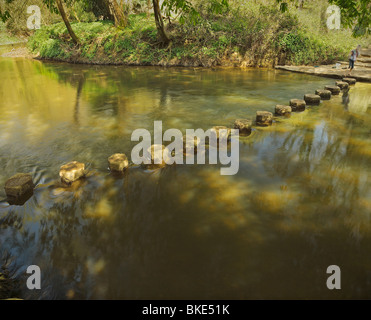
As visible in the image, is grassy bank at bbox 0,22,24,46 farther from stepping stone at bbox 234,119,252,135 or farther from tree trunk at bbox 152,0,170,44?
stepping stone at bbox 234,119,252,135

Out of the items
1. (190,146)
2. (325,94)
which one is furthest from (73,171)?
(325,94)

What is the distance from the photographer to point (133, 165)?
5.01 m

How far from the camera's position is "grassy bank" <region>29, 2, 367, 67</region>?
15805mm

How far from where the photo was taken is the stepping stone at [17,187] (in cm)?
394

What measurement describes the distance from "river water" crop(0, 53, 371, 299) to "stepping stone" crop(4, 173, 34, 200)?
0.16 m

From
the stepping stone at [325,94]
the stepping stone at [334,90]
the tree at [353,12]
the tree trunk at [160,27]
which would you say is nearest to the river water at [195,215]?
the stepping stone at [325,94]

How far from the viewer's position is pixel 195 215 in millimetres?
3602

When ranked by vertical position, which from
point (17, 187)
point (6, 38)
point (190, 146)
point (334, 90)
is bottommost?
point (17, 187)

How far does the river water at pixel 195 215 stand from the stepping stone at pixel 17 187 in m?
0.16

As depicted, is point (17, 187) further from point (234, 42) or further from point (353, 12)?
point (234, 42)

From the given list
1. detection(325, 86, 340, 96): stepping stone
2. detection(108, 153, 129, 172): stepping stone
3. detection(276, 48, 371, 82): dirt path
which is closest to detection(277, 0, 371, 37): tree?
detection(325, 86, 340, 96): stepping stone

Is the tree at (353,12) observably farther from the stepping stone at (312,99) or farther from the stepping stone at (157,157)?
the stepping stone at (157,157)

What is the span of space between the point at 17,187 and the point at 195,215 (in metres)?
2.66

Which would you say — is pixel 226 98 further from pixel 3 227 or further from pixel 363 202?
pixel 3 227
